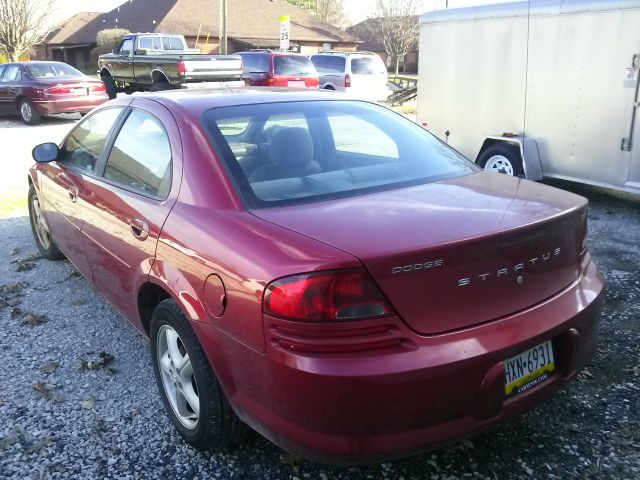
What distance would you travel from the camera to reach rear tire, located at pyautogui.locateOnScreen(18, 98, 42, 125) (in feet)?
52.1

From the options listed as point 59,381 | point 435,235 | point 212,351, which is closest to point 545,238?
point 435,235

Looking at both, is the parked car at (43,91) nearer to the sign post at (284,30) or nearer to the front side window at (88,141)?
the sign post at (284,30)

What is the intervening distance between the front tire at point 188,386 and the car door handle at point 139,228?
38 centimetres

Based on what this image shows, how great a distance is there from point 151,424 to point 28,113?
1535 centimetres

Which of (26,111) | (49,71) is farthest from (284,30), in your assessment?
(26,111)

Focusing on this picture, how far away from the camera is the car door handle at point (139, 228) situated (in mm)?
3006

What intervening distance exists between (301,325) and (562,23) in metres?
6.31

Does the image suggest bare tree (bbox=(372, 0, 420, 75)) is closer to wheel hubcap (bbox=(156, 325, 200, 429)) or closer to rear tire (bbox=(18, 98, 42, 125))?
rear tire (bbox=(18, 98, 42, 125))

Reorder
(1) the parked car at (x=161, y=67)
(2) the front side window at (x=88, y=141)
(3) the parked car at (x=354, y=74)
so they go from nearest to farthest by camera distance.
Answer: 1. (2) the front side window at (x=88, y=141)
2. (1) the parked car at (x=161, y=67)
3. (3) the parked car at (x=354, y=74)

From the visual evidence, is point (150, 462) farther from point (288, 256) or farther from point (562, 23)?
point (562, 23)

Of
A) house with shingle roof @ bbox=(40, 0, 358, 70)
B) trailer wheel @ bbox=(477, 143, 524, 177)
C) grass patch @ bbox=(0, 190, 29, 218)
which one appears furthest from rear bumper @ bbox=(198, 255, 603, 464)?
house with shingle roof @ bbox=(40, 0, 358, 70)

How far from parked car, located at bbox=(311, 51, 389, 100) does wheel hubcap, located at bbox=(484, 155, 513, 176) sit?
12.5 meters

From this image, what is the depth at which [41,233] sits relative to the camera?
5.51 metres

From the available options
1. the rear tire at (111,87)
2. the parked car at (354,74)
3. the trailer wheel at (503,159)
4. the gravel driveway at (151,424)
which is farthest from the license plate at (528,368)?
the rear tire at (111,87)
